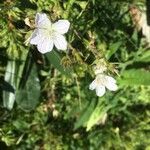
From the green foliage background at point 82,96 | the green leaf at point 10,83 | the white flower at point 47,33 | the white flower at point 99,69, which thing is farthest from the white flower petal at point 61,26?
the green leaf at point 10,83

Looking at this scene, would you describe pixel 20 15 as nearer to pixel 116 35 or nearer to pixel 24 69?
pixel 24 69

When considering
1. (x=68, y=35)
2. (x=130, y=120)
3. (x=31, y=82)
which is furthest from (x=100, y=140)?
(x=68, y=35)

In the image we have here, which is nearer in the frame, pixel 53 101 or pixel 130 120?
pixel 53 101

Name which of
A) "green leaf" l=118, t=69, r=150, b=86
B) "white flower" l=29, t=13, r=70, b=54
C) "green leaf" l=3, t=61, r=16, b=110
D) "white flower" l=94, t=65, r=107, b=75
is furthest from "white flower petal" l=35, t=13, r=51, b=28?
"green leaf" l=118, t=69, r=150, b=86

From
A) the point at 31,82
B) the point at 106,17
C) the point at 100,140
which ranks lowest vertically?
the point at 100,140

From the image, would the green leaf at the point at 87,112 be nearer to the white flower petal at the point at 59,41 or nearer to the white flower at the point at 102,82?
the white flower at the point at 102,82

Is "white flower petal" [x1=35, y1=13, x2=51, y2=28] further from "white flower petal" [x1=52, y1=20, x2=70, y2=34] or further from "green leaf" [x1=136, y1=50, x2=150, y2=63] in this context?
"green leaf" [x1=136, y1=50, x2=150, y2=63]

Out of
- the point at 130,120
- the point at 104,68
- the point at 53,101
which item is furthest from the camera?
the point at 130,120

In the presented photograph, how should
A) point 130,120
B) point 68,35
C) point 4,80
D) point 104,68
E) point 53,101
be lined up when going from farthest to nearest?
point 130,120, point 53,101, point 4,80, point 68,35, point 104,68
